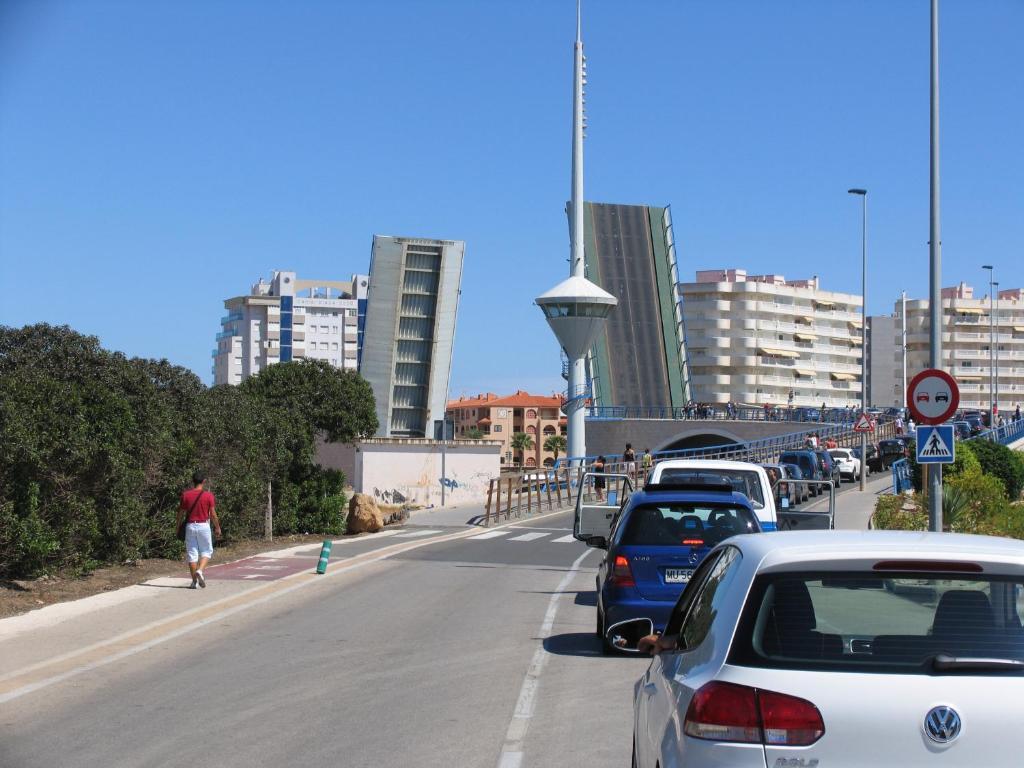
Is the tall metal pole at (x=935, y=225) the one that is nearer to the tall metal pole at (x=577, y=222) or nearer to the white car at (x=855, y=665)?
the white car at (x=855, y=665)

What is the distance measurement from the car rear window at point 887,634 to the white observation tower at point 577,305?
5211cm

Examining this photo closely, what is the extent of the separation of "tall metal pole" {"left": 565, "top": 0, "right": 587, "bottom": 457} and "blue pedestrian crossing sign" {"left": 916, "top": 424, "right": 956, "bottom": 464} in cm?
4109

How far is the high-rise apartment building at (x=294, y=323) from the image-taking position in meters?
156

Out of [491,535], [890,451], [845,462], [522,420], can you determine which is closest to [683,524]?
[491,535]

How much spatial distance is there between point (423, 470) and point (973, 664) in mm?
50500

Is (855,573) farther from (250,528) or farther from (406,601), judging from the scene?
(250,528)

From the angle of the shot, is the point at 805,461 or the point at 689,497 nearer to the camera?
the point at 689,497

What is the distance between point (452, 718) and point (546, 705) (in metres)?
0.83

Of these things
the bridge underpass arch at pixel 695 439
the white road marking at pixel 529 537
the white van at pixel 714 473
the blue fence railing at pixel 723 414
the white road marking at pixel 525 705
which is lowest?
the white road marking at pixel 529 537

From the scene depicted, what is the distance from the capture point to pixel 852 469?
5328cm

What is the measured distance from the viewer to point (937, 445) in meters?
14.5

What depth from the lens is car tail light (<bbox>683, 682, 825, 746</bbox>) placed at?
374cm

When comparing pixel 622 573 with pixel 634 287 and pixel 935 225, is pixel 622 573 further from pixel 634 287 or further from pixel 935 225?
pixel 634 287

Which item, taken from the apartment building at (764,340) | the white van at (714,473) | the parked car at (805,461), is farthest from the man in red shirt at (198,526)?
the apartment building at (764,340)
